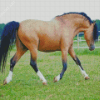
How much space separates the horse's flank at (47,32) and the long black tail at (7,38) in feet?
0.50

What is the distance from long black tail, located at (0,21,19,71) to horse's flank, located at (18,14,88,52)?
15 centimetres

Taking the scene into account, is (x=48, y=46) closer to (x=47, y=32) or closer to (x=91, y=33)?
(x=47, y=32)

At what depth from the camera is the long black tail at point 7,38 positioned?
14.4ft

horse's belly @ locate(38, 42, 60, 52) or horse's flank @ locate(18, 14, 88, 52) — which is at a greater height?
horse's flank @ locate(18, 14, 88, 52)

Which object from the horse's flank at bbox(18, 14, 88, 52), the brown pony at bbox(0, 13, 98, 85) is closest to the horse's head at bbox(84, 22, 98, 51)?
the brown pony at bbox(0, 13, 98, 85)

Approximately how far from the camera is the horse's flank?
172 inches

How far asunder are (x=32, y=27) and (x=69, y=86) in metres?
1.71

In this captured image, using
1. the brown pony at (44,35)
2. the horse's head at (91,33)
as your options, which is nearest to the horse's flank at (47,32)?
the brown pony at (44,35)

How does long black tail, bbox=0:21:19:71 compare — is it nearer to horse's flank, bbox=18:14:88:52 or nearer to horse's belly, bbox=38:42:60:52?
horse's flank, bbox=18:14:88:52

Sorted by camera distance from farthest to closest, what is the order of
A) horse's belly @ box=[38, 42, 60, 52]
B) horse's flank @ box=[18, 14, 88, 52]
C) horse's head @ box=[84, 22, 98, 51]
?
horse's head @ box=[84, 22, 98, 51] < horse's belly @ box=[38, 42, 60, 52] < horse's flank @ box=[18, 14, 88, 52]

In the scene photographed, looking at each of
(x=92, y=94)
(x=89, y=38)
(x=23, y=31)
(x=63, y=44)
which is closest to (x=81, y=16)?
(x=89, y=38)

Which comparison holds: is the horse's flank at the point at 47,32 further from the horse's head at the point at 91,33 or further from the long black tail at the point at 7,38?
the horse's head at the point at 91,33

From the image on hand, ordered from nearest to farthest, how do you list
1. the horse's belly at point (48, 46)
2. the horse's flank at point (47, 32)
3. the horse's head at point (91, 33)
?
A: the horse's flank at point (47, 32)
the horse's belly at point (48, 46)
the horse's head at point (91, 33)

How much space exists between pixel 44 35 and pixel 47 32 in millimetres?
117
